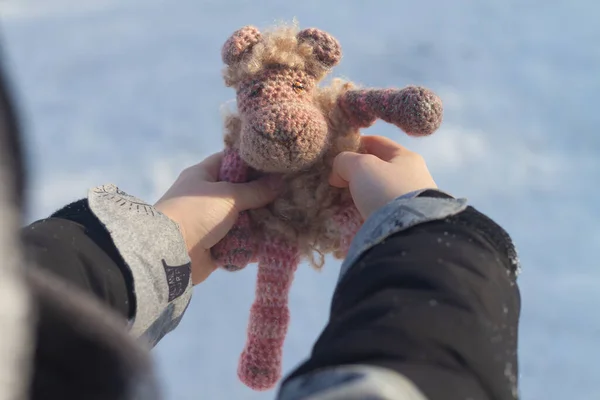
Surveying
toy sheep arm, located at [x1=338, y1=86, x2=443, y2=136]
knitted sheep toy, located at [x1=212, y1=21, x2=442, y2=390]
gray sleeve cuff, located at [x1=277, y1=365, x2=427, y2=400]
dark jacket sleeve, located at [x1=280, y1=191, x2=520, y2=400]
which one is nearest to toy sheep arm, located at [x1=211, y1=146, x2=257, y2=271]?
knitted sheep toy, located at [x1=212, y1=21, x2=442, y2=390]

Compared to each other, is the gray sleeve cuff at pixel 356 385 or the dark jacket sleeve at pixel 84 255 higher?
the dark jacket sleeve at pixel 84 255

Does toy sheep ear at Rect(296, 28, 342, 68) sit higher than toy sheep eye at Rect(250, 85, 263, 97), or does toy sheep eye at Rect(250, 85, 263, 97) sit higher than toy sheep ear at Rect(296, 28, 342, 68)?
toy sheep ear at Rect(296, 28, 342, 68)

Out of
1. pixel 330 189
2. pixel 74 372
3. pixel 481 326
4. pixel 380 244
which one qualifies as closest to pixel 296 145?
pixel 330 189

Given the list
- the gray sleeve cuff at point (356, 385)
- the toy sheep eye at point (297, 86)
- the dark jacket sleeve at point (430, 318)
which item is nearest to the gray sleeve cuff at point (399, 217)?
the dark jacket sleeve at point (430, 318)

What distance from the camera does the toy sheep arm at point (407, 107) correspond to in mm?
698

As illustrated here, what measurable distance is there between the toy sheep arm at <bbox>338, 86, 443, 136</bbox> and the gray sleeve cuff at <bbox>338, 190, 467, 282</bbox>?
0.58 feet

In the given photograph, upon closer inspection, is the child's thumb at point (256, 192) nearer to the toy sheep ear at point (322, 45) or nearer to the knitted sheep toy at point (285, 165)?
the knitted sheep toy at point (285, 165)

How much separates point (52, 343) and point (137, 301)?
317mm

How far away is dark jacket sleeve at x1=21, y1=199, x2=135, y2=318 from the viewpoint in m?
0.50

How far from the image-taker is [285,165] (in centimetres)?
74

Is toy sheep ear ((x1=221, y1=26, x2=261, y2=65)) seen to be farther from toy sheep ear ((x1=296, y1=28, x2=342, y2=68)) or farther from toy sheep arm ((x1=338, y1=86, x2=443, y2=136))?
toy sheep arm ((x1=338, y1=86, x2=443, y2=136))

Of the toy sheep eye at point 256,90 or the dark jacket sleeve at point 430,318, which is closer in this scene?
the dark jacket sleeve at point 430,318

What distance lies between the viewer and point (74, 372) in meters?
0.28

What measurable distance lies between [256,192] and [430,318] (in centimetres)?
47
